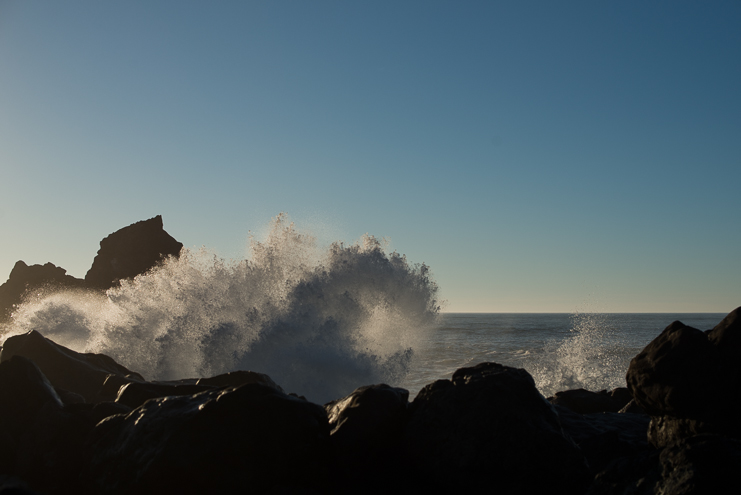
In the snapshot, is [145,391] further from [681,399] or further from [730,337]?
[730,337]

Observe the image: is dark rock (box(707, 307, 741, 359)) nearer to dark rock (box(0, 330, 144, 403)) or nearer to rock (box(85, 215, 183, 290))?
dark rock (box(0, 330, 144, 403))

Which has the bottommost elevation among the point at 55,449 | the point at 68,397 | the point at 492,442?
the point at 55,449

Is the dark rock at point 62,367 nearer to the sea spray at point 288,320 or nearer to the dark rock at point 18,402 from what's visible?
the dark rock at point 18,402

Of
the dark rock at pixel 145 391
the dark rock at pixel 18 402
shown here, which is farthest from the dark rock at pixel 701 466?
the dark rock at pixel 18 402

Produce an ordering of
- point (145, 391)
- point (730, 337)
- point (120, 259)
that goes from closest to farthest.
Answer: point (730, 337) → point (145, 391) → point (120, 259)

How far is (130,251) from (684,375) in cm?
5880

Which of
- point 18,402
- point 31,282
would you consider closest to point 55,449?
point 18,402

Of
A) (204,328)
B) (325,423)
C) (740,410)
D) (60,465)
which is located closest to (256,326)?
(204,328)

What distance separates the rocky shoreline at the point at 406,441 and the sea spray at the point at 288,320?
719cm

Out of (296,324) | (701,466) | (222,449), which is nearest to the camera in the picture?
(701,466)

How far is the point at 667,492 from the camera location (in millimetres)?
3301

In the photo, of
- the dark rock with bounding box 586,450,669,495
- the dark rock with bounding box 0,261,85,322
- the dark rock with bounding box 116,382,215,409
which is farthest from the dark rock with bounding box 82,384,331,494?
the dark rock with bounding box 0,261,85,322

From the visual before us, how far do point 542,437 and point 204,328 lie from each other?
38.7 ft

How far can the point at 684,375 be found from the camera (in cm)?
431
